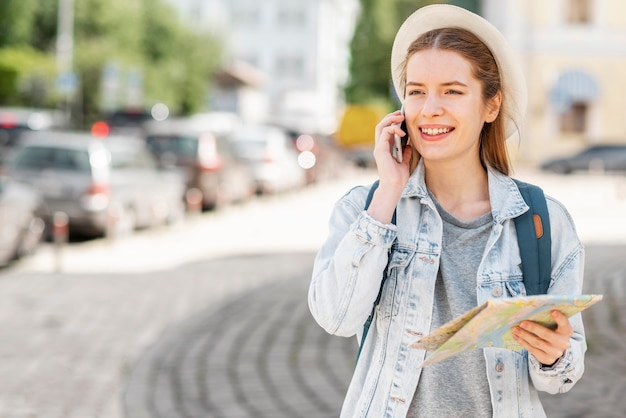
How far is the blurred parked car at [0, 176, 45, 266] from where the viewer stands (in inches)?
481

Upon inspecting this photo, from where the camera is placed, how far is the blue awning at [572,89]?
41.9 m

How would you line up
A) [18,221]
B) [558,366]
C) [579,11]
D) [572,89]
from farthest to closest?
[579,11], [572,89], [18,221], [558,366]

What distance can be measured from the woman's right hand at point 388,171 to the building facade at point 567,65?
132ft

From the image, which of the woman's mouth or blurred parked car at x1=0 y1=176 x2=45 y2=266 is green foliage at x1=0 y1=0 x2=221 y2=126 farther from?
the woman's mouth

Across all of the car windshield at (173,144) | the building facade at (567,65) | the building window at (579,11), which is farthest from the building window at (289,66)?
the car windshield at (173,144)

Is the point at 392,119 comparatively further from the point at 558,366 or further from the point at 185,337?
the point at 185,337

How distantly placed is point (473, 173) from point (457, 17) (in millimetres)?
389

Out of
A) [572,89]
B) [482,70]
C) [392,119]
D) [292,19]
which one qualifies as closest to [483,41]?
[482,70]

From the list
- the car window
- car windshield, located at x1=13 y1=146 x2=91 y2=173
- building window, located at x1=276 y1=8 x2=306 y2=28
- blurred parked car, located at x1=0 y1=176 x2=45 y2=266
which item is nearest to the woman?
blurred parked car, located at x1=0 y1=176 x2=45 y2=266

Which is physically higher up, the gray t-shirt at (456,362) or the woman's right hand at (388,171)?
the woman's right hand at (388,171)

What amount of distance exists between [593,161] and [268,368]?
32211 millimetres

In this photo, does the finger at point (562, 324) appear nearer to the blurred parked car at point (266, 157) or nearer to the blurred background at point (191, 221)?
the blurred background at point (191, 221)

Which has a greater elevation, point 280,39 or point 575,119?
point 280,39

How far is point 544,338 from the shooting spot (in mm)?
2340
